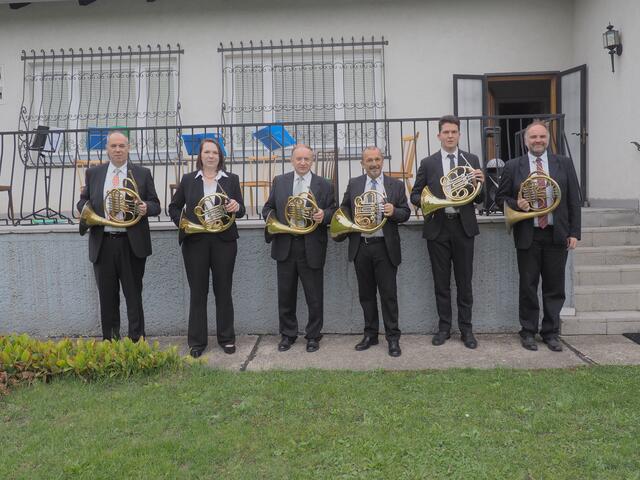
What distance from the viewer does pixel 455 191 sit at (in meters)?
5.07

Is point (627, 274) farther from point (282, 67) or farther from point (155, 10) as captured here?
point (155, 10)

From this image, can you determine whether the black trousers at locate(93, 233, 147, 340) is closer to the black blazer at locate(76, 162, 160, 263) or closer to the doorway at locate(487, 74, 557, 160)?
the black blazer at locate(76, 162, 160, 263)

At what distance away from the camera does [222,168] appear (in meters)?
5.35

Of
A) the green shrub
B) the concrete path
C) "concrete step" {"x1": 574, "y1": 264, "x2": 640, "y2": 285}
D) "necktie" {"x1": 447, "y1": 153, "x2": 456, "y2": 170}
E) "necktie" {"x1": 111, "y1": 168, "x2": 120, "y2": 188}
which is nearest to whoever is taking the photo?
the green shrub

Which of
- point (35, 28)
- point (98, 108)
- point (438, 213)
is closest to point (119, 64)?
point (98, 108)

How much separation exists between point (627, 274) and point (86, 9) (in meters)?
8.93

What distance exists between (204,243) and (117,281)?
899 millimetres

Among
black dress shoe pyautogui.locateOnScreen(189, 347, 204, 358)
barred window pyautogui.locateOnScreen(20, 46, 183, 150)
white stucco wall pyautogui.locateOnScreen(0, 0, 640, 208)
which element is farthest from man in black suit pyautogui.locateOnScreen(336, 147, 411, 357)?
barred window pyautogui.locateOnScreen(20, 46, 183, 150)

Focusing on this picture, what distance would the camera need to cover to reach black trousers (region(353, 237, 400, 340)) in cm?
520

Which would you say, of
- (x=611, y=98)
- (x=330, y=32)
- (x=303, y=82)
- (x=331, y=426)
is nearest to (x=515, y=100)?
(x=611, y=98)

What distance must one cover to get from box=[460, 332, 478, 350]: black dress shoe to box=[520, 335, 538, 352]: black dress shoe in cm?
44

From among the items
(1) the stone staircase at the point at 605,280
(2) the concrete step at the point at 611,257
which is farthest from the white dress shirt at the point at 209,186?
(2) the concrete step at the point at 611,257

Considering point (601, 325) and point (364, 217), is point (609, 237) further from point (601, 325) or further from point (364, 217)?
point (364, 217)

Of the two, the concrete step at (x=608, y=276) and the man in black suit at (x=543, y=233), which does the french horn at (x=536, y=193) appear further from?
the concrete step at (x=608, y=276)
